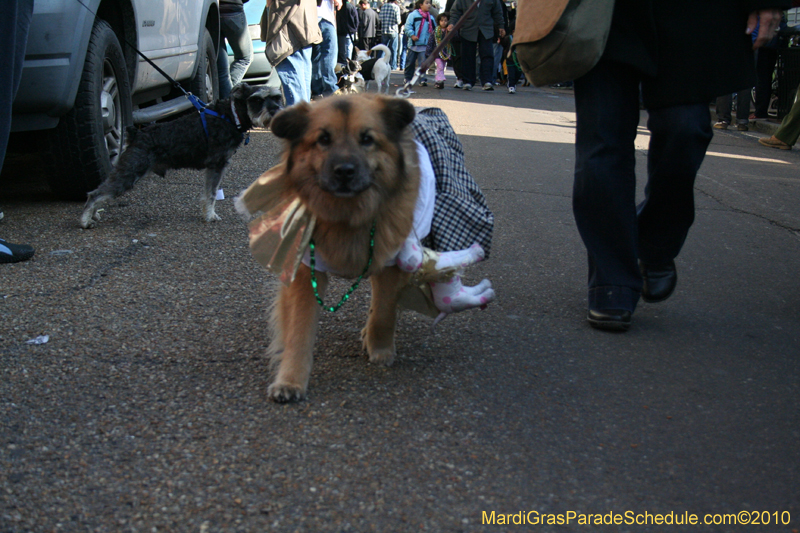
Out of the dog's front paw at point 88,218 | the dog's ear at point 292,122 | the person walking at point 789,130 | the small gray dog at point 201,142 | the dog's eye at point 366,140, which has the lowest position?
the person walking at point 789,130

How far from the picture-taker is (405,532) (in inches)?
75.0

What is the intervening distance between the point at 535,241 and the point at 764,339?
6.09 ft

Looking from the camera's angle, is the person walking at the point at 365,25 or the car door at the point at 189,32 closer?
the car door at the point at 189,32

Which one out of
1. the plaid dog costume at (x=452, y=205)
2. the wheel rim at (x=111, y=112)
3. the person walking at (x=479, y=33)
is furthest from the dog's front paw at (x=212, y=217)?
the person walking at (x=479, y=33)

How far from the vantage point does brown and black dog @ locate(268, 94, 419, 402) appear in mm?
2543

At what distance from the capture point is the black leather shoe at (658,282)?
11.9 ft

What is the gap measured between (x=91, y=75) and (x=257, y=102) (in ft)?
3.79

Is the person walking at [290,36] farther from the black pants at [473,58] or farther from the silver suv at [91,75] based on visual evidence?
the black pants at [473,58]

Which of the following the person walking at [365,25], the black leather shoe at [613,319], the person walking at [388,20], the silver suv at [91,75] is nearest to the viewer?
the black leather shoe at [613,319]

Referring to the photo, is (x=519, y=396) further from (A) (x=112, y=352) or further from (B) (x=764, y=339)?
(A) (x=112, y=352)

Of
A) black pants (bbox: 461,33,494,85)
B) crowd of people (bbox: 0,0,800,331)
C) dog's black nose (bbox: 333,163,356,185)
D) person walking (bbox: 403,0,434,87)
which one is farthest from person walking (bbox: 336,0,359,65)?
dog's black nose (bbox: 333,163,356,185)

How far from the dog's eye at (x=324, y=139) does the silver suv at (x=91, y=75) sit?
2.81m

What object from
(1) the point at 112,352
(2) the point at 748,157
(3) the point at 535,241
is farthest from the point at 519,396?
(2) the point at 748,157

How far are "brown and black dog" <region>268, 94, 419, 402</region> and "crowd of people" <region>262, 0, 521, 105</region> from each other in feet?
6.40
